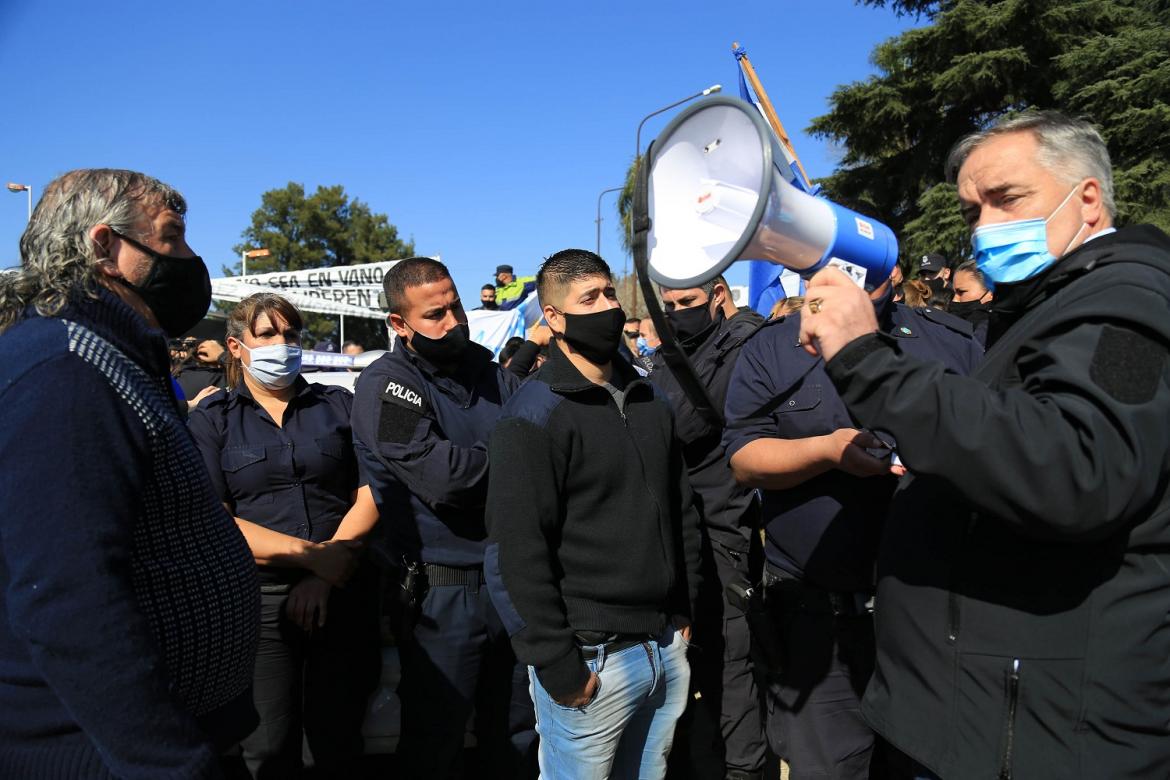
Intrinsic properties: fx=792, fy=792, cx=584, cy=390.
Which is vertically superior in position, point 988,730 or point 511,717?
point 988,730

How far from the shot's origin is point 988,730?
157cm

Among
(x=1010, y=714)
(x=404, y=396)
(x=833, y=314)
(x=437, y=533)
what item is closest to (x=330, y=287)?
(x=404, y=396)

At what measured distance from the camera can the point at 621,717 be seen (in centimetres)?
244

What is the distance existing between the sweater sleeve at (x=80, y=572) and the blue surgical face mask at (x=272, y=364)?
6.60 ft

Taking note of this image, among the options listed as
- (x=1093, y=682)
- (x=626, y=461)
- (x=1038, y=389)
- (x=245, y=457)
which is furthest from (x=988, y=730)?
(x=245, y=457)

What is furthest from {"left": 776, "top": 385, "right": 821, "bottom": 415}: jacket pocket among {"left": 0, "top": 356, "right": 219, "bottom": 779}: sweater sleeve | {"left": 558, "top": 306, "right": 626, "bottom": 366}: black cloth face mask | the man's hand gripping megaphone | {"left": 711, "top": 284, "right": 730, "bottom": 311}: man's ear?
{"left": 0, "top": 356, "right": 219, "bottom": 779}: sweater sleeve

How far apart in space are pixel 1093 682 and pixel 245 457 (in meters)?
2.94

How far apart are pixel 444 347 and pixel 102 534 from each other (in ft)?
6.26

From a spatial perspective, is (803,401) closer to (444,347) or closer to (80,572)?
(444,347)

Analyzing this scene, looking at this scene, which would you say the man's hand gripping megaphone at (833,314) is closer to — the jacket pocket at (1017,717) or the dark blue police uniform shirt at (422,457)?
the jacket pocket at (1017,717)

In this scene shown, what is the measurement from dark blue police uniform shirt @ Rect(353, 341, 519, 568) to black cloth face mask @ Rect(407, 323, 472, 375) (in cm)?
3

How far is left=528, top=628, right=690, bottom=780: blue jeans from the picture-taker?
2396mm

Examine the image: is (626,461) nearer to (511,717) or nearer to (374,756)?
(511,717)

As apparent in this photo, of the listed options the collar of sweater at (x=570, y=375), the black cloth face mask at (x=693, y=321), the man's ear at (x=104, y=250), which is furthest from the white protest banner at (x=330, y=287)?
the man's ear at (x=104, y=250)
